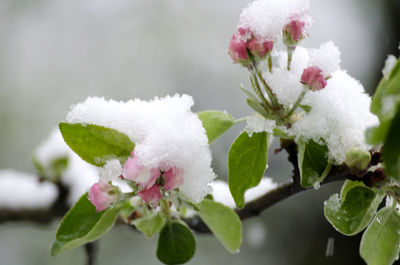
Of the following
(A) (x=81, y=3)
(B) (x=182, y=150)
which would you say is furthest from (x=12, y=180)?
(A) (x=81, y=3)

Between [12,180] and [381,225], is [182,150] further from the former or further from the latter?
[12,180]

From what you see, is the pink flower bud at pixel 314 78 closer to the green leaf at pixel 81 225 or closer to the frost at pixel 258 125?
the frost at pixel 258 125

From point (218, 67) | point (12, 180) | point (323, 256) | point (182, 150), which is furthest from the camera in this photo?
point (218, 67)

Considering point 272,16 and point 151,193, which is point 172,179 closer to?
point 151,193

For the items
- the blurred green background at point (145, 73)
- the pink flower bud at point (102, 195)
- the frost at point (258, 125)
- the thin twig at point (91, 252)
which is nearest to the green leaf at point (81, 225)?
the pink flower bud at point (102, 195)

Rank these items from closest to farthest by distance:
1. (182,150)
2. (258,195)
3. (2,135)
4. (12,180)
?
(182,150)
(258,195)
(12,180)
(2,135)
